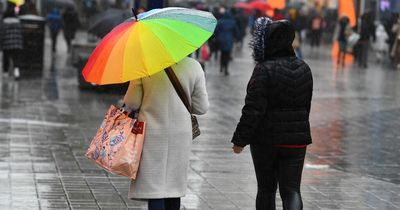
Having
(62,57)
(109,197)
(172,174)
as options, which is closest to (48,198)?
(109,197)

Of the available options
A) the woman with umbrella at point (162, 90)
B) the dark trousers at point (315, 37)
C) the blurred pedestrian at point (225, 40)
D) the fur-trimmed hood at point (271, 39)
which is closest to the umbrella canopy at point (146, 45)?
the woman with umbrella at point (162, 90)

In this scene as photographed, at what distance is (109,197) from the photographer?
9.05 m

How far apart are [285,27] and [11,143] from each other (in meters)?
6.08

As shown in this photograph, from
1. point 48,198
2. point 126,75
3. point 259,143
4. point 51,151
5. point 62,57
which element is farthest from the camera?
point 62,57

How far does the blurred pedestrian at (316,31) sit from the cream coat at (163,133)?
127 ft

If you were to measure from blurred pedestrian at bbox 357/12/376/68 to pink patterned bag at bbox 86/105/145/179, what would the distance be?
1006 inches

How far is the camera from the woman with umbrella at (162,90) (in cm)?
657

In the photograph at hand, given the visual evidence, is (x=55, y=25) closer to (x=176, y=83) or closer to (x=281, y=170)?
(x=281, y=170)

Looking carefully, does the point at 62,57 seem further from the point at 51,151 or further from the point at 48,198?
the point at 48,198

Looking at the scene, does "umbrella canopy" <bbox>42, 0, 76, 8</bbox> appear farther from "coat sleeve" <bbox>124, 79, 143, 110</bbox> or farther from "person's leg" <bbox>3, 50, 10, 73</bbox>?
"coat sleeve" <bbox>124, 79, 143, 110</bbox>

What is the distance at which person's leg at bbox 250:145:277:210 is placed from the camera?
23.0ft

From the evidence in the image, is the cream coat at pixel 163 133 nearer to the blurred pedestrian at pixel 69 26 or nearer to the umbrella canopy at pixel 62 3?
the blurred pedestrian at pixel 69 26

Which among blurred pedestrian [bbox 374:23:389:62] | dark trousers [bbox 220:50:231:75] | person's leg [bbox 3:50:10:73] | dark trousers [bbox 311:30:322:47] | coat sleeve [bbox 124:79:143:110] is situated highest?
coat sleeve [bbox 124:79:143:110]

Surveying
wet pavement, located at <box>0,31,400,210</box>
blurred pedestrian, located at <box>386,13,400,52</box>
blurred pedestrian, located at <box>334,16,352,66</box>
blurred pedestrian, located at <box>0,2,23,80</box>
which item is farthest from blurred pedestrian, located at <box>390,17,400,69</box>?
blurred pedestrian, located at <box>0,2,23,80</box>
